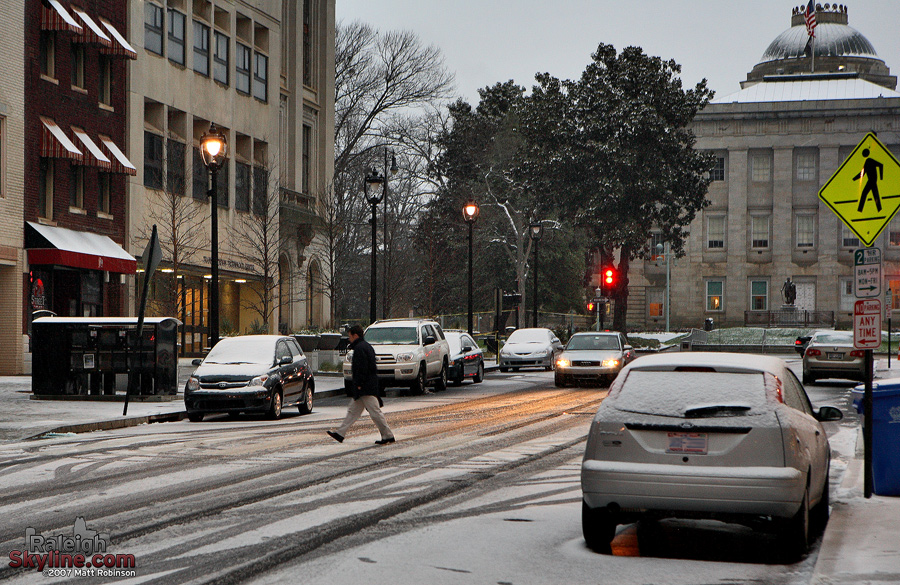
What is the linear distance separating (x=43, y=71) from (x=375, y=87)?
3456 centimetres

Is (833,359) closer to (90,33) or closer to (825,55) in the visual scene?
(90,33)

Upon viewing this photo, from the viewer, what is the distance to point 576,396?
2648 cm

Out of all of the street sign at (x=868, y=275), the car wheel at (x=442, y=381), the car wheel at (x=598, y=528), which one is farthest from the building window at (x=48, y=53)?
the car wheel at (x=598, y=528)

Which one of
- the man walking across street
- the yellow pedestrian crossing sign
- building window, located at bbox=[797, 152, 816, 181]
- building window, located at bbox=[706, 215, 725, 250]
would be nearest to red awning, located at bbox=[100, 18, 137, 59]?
the man walking across street

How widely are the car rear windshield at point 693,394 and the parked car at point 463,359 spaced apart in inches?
897

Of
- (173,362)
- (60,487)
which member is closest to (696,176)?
(173,362)

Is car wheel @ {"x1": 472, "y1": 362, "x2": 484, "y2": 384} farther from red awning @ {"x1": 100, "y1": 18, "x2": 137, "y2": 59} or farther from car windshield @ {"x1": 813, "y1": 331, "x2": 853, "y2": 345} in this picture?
red awning @ {"x1": 100, "y1": 18, "x2": 137, "y2": 59}

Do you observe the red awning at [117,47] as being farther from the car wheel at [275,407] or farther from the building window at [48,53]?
the car wheel at [275,407]

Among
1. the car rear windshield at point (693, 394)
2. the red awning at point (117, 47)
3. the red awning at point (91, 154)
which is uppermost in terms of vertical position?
the red awning at point (117, 47)

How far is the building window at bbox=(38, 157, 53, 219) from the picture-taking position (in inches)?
1233

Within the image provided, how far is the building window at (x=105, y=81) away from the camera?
113 feet

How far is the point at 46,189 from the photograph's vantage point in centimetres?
3144

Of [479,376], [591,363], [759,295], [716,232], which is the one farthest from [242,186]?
[759,295]

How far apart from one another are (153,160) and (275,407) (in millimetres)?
19792
